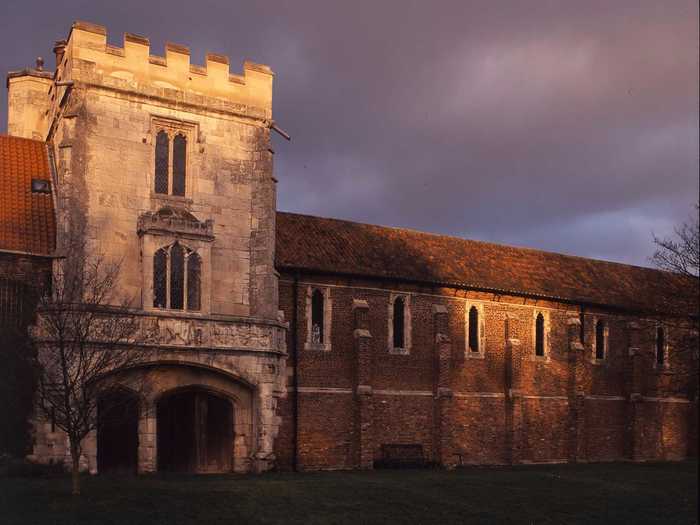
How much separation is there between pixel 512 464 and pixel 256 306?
13439mm

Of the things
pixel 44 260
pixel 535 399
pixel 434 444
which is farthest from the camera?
pixel 535 399

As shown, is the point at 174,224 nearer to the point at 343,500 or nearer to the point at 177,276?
A: the point at 177,276

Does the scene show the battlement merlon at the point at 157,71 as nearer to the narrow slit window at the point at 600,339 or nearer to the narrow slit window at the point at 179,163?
the narrow slit window at the point at 179,163

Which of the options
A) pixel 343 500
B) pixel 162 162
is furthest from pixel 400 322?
pixel 343 500

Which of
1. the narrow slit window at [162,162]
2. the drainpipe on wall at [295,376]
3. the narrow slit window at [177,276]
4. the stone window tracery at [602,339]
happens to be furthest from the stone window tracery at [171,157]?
the stone window tracery at [602,339]

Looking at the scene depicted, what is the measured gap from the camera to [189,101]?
2830cm

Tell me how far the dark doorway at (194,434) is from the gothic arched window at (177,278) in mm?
2793

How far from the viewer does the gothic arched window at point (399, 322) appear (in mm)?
34531

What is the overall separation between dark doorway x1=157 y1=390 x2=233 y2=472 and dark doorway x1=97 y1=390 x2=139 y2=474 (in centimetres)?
119

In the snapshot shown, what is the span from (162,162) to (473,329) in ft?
47.9

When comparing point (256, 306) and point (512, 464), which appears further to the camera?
point (512, 464)

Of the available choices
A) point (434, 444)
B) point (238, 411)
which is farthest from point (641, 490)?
point (238, 411)

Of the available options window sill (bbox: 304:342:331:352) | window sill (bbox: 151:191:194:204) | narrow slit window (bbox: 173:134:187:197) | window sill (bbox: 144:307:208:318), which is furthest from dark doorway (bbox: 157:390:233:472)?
narrow slit window (bbox: 173:134:187:197)

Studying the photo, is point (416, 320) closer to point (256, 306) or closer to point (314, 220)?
point (314, 220)
